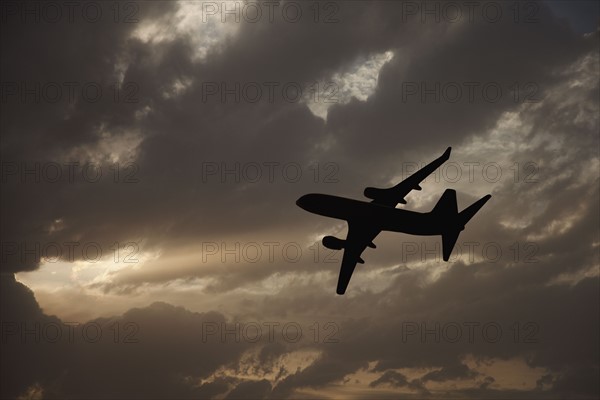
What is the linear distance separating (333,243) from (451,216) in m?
17.1

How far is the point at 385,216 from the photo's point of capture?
67000 mm

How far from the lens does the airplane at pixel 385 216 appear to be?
65125mm

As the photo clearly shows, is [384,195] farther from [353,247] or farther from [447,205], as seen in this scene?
[353,247]

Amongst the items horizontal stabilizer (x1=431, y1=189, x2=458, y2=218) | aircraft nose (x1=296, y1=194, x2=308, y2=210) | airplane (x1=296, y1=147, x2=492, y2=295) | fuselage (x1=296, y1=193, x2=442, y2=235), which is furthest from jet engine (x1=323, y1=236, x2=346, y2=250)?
horizontal stabilizer (x1=431, y1=189, x2=458, y2=218)

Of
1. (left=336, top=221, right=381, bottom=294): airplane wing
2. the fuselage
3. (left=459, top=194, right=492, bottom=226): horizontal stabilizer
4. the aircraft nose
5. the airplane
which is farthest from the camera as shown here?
(left=336, top=221, right=381, bottom=294): airplane wing

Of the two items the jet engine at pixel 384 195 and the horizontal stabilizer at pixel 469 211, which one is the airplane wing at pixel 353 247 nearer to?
the jet engine at pixel 384 195

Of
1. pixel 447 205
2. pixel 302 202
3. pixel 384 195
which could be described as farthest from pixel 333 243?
pixel 447 205

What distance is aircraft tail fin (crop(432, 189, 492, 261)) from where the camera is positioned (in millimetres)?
72438

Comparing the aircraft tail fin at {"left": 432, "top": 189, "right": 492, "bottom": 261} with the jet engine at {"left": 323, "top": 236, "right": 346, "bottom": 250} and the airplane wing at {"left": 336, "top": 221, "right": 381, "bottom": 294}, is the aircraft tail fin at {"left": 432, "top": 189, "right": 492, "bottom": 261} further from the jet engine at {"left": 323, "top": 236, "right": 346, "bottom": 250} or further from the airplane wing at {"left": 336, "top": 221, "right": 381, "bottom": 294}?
the jet engine at {"left": 323, "top": 236, "right": 346, "bottom": 250}

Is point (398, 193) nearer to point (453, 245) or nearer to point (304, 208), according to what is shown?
point (453, 245)

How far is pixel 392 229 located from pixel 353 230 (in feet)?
29.8

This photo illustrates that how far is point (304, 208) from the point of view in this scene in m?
64.1

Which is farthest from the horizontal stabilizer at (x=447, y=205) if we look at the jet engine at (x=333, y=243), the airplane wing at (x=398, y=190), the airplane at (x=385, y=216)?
the jet engine at (x=333, y=243)

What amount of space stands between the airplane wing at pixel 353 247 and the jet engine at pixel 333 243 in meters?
2.33
